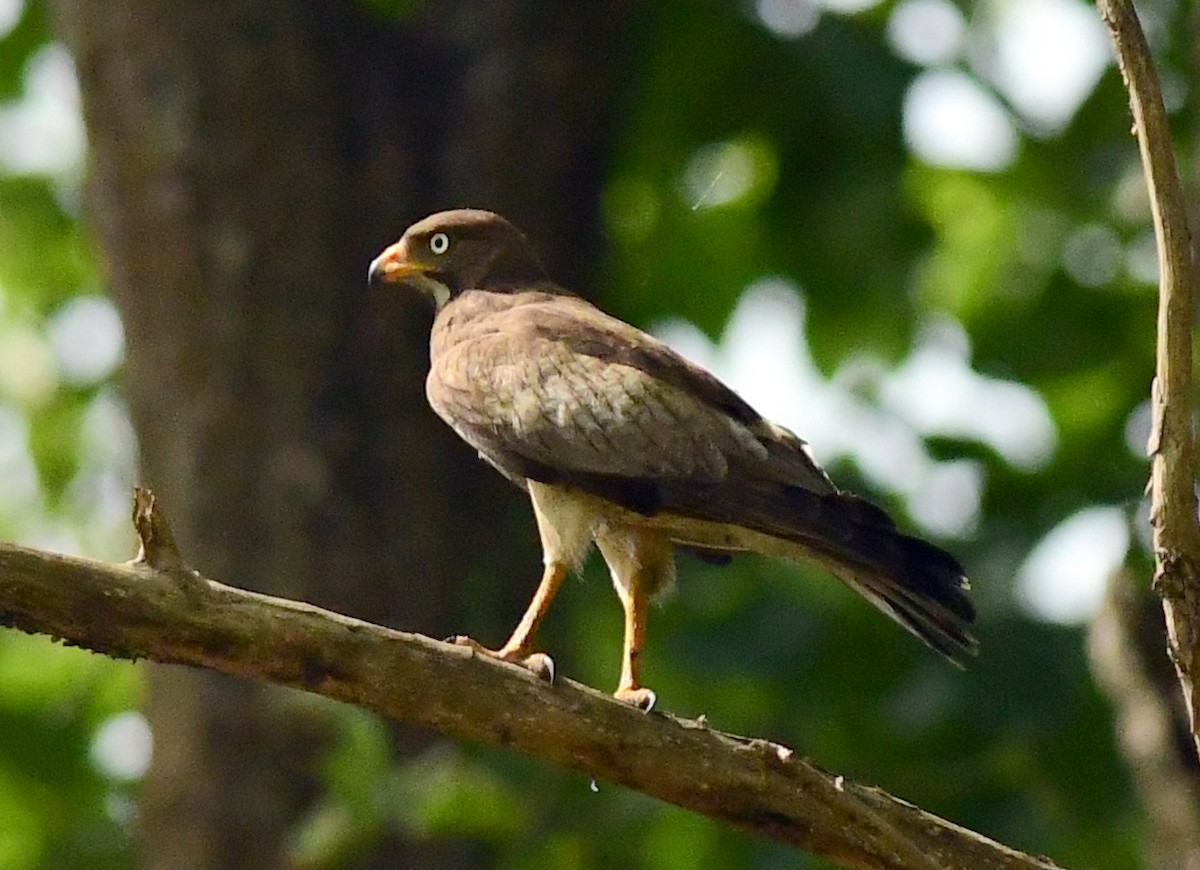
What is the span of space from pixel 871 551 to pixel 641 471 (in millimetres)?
632

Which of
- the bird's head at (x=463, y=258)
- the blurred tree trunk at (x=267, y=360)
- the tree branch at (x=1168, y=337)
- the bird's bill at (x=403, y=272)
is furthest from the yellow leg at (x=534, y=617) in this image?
the blurred tree trunk at (x=267, y=360)

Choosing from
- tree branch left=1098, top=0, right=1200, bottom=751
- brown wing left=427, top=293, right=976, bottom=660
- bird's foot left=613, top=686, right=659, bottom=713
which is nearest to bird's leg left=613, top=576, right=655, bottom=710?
bird's foot left=613, top=686, right=659, bottom=713

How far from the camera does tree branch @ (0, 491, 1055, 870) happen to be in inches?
143

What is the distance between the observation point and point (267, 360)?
304 inches

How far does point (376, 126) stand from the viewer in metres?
8.10

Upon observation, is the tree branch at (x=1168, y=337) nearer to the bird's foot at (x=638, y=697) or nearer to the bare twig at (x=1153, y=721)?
the bird's foot at (x=638, y=697)

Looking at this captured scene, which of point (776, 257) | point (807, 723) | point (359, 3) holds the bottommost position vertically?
point (807, 723)

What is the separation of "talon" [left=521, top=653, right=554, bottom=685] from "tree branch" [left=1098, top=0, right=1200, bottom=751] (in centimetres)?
119

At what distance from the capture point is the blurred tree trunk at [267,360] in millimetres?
7488

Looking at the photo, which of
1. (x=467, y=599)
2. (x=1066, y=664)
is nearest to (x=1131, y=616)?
(x=1066, y=664)

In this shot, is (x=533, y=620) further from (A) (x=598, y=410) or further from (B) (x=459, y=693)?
(B) (x=459, y=693)

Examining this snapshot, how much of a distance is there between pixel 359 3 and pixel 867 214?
84.5 inches

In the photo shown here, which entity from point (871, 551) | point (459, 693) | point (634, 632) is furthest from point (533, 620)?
point (459, 693)

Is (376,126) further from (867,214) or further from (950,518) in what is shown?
(950,518)
